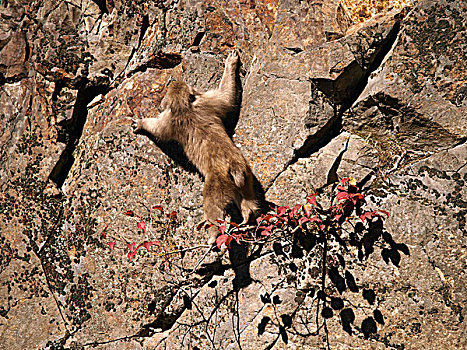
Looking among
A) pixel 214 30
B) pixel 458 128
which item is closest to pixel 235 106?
pixel 214 30

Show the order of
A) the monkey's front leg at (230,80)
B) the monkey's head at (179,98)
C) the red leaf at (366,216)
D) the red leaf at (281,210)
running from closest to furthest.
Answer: the red leaf at (366,216)
the red leaf at (281,210)
the monkey's head at (179,98)
the monkey's front leg at (230,80)

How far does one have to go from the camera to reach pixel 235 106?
16.2 ft

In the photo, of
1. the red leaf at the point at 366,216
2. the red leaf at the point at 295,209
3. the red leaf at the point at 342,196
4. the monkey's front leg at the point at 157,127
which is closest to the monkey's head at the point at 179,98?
the monkey's front leg at the point at 157,127

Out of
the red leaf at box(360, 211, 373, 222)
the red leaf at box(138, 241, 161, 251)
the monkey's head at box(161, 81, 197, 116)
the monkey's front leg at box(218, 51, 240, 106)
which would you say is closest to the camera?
the red leaf at box(360, 211, 373, 222)

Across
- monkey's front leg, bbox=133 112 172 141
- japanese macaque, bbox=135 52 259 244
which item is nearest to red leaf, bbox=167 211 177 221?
japanese macaque, bbox=135 52 259 244

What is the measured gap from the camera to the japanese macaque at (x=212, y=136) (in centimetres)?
443

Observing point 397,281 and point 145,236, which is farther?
point 145,236

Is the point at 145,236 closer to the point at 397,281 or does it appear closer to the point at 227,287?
the point at 227,287

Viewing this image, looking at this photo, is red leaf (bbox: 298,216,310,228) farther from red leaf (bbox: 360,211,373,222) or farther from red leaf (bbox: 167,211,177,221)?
red leaf (bbox: 167,211,177,221)

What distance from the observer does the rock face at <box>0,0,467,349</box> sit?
3.97 m

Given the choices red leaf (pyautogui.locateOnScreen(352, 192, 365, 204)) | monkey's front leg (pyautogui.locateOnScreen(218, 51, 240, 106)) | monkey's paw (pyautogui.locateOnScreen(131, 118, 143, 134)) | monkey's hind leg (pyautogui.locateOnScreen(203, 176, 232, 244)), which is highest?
monkey's front leg (pyautogui.locateOnScreen(218, 51, 240, 106))

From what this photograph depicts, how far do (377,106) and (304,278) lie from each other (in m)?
1.86

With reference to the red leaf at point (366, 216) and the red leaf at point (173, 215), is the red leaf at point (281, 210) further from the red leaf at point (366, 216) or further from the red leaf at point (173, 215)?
the red leaf at point (173, 215)

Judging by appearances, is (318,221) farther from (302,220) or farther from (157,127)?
(157,127)
